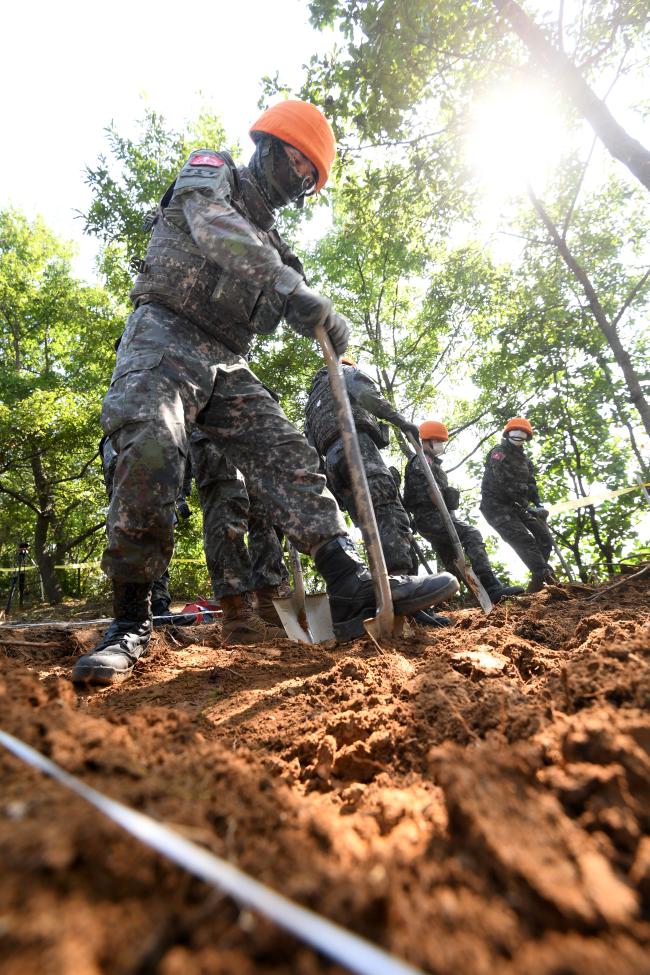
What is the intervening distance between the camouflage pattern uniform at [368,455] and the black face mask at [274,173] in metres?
1.66

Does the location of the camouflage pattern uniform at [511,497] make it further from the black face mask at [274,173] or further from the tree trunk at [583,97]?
the black face mask at [274,173]

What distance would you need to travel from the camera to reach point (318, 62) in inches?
230

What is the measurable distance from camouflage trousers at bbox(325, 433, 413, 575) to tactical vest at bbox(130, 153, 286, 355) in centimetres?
158

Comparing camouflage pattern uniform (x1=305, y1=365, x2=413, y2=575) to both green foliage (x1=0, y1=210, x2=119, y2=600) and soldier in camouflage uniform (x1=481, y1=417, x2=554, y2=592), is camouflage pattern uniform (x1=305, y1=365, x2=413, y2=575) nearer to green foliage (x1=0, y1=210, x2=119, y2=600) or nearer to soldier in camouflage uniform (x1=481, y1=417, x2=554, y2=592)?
soldier in camouflage uniform (x1=481, y1=417, x2=554, y2=592)

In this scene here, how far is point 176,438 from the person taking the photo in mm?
2121

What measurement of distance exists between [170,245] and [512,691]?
247 cm

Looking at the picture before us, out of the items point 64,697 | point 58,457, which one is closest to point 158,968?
point 64,697

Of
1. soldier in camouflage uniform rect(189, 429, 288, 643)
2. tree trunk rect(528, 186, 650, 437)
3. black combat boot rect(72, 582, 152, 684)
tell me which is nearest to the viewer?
black combat boot rect(72, 582, 152, 684)

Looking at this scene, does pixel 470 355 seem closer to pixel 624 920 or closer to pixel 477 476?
pixel 477 476

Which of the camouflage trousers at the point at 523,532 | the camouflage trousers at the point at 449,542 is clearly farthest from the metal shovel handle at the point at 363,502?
the camouflage trousers at the point at 523,532

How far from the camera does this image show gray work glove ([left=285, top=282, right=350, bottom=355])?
229 cm

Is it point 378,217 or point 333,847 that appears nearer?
point 333,847

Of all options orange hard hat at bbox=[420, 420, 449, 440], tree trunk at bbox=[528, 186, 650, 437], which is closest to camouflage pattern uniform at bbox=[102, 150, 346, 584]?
orange hard hat at bbox=[420, 420, 449, 440]

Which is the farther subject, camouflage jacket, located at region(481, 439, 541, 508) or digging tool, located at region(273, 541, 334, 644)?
camouflage jacket, located at region(481, 439, 541, 508)
